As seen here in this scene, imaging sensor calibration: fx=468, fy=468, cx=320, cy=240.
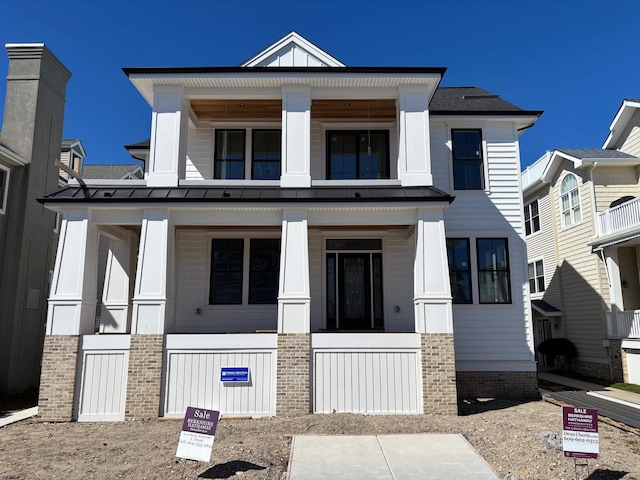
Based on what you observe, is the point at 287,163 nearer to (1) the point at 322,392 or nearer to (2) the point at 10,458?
(1) the point at 322,392

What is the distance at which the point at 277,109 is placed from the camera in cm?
1304

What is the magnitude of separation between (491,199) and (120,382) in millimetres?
10572

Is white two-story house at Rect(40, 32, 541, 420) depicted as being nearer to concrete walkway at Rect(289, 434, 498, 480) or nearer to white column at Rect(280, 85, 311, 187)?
white column at Rect(280, 85, 311, 187)

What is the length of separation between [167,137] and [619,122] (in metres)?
16.7

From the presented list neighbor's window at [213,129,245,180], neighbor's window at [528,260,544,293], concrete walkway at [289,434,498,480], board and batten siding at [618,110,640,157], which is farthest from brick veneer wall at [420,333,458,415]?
neighbor's window at [528,260,544,293]

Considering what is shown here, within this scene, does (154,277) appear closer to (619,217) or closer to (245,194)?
(245,194)

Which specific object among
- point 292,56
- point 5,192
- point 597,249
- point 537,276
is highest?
point 292,56

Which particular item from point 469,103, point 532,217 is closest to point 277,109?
point 469,103

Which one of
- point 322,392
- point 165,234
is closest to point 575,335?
point 322,392

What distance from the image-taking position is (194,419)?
6.36 metres

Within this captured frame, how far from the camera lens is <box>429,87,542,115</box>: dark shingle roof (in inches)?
525

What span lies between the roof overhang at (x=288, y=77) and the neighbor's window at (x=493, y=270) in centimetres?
467

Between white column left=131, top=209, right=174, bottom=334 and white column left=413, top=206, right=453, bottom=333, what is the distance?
18.2 ft

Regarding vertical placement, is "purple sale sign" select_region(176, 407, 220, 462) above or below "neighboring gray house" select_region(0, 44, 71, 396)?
below
